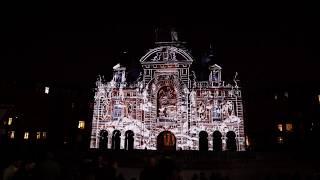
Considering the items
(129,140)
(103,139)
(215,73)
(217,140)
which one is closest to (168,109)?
(129,140)

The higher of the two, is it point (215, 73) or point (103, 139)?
point (215, 73)

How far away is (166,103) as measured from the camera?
134 ft

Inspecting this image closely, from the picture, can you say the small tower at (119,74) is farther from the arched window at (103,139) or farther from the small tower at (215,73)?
the small tower at (215,73)

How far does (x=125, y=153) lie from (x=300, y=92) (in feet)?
115

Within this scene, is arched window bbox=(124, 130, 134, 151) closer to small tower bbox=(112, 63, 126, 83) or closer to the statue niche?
the statue niche

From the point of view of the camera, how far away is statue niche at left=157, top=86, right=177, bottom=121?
4019cm

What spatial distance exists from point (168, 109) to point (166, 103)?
91cm

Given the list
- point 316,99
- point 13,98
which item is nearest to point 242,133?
point 316,99

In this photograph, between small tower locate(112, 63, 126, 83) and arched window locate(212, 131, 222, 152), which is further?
small tower locate(112, 63, 126, 83)

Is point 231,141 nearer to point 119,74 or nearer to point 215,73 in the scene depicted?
point 215,73

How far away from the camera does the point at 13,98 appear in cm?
5181

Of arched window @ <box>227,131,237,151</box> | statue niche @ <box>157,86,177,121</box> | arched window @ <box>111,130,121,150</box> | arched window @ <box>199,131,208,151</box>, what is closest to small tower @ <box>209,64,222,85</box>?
statue niche @ <box>157,86,177,121</box>

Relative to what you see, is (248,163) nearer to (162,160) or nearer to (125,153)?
(125,153)

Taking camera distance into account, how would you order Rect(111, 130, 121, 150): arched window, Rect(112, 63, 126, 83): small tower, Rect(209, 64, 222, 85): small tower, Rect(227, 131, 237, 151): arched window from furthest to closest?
Rect(112, 63, 126, 83): small tower, Rect(111, 130, 121, 150): arched window, Rect(209, 64, 222, 85): small tower, Rect(227, 131, 237, 151): arched window
